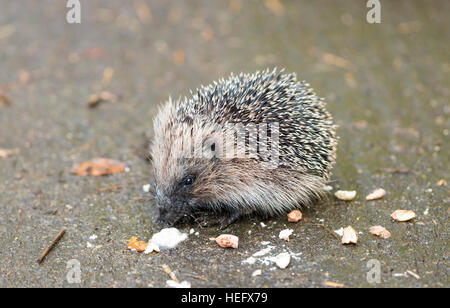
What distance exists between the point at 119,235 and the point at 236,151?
155cm

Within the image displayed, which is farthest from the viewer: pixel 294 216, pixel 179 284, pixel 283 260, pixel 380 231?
pixel 294 216

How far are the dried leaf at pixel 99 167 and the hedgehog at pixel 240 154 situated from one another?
103 cm

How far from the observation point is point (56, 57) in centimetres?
900

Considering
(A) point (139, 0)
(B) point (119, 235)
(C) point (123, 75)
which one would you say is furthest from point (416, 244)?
(A) point (139, 0)

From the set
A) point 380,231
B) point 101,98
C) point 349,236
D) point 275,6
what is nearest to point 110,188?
point 101,98

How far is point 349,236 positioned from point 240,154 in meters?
1.43

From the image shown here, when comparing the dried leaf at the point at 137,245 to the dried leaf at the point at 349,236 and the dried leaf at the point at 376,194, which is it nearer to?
the dried leaf at the point at 349,236

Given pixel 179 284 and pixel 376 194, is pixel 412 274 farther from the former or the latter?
pixel 179 284

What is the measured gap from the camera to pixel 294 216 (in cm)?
534

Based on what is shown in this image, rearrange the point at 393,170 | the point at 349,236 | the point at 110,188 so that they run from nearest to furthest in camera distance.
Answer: the point at 349,236 < the point at 110,188 < the point at 393,170

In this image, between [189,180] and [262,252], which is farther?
[189,180]

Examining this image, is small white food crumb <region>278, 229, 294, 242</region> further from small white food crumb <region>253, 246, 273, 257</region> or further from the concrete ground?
small white food crumb <region>253, 246, 273, 257</region>

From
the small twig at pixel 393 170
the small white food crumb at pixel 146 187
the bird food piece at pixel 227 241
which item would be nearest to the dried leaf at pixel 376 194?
the small twig at pixel 393 170

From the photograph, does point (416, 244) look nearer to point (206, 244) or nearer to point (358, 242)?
point (358, 242)
